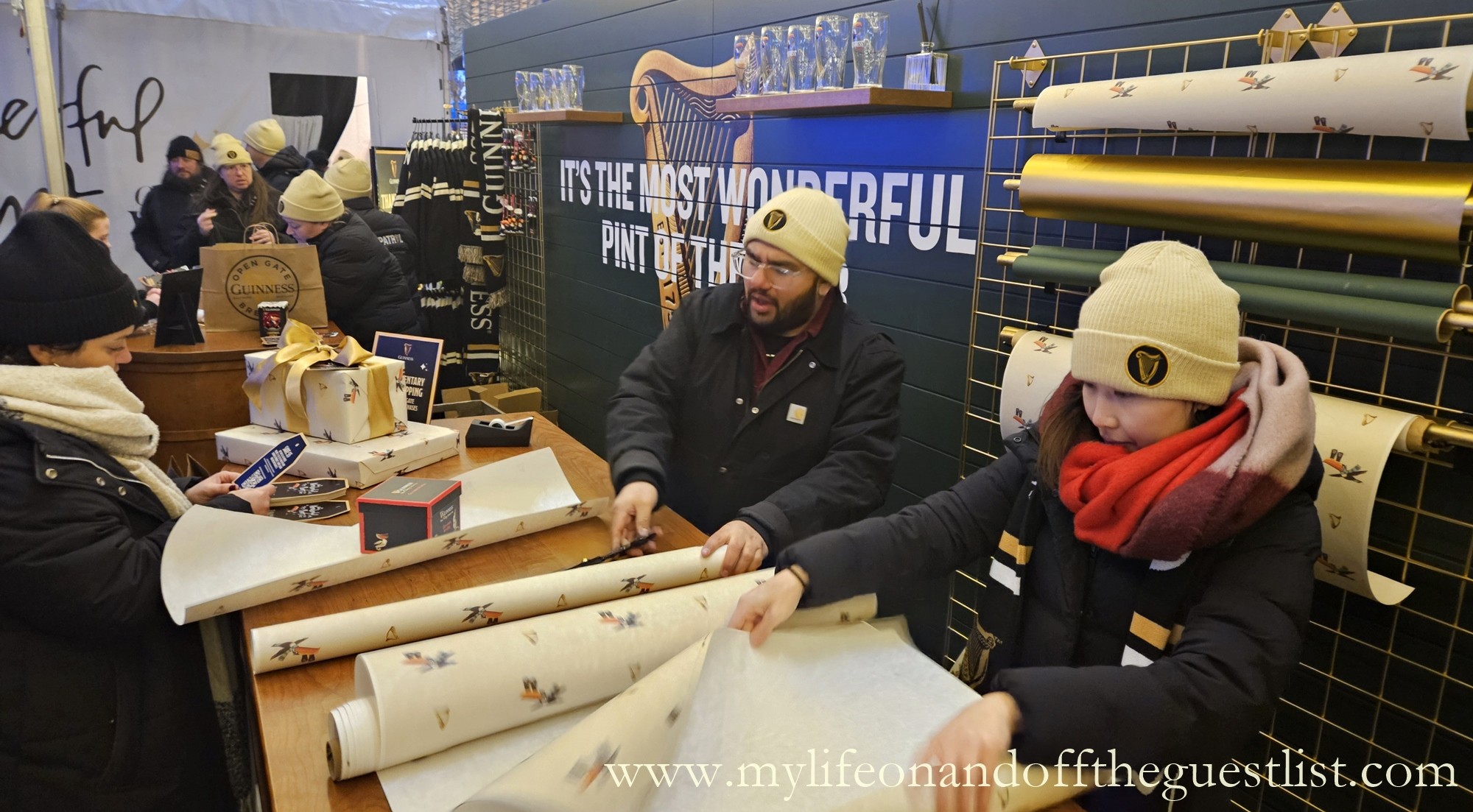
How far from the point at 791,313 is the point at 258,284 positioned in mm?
2243

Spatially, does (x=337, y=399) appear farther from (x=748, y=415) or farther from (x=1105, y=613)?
(x=1105, y=613)

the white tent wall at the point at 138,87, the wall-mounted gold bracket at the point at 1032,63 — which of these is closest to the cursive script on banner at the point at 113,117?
the white tent wall at the point at 138,87

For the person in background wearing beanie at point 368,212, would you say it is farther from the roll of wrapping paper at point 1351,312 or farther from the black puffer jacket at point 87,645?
the roll of wrapping paper at point 1351,312

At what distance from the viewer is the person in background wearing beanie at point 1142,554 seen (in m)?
1.10

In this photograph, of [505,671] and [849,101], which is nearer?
[505,671]

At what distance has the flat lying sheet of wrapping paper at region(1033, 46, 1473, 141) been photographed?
56.7 inches

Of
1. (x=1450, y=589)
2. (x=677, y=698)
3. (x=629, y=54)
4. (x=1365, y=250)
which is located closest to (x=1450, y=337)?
(x=1365, y=250)

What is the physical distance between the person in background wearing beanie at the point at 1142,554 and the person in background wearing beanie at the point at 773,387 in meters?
0.58

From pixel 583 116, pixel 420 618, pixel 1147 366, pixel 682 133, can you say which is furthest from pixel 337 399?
pixel 583 116

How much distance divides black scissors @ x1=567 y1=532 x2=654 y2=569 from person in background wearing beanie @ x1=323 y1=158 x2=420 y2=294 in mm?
3829

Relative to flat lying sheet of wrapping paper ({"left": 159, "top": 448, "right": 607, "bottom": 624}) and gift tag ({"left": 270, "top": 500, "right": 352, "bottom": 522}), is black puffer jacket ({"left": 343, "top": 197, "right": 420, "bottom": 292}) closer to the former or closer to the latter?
gift tag ({"left": 270, "top": 500, "right": 352, "bottom": 522})

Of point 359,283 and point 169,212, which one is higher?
point 169,212

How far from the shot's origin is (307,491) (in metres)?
1.98

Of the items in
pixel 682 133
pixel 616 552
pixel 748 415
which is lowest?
pixel 616 552
